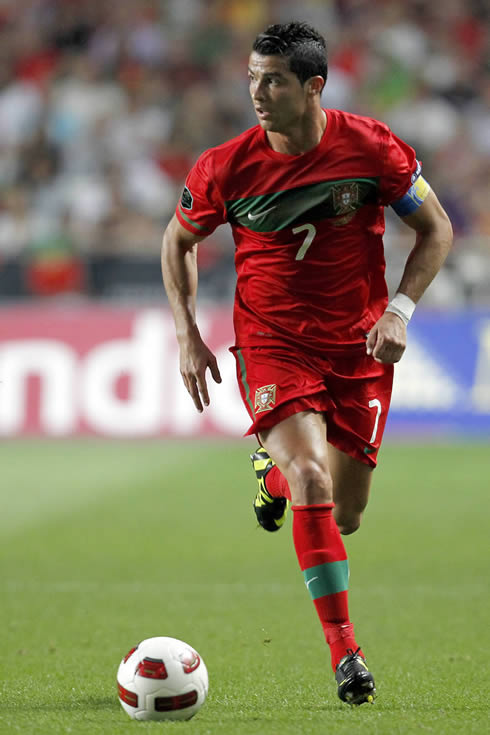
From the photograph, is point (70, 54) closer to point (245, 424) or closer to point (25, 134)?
point (25, 134)

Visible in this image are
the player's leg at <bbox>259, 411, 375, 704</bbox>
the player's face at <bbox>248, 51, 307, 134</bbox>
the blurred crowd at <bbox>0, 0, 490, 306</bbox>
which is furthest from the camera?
the blurred crowd at <bbox>0, 0, 490, 306</bbox>

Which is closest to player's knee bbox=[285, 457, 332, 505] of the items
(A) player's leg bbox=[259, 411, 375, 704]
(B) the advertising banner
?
(A) player's leg bbox=[259, 411, 375, 704]

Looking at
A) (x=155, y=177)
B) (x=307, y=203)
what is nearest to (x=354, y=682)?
(x=307, y=203)

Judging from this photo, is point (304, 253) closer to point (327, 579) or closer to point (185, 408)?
point (327, 579)

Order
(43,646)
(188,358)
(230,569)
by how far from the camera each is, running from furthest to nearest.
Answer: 1. (230,569)
2. (43,646)
3. (188,358)

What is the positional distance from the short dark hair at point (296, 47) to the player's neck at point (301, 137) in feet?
0.56

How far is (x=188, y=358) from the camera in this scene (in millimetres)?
4887

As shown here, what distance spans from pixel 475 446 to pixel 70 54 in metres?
8.82

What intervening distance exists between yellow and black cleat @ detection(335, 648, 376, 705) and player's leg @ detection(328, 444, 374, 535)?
45.0 inches

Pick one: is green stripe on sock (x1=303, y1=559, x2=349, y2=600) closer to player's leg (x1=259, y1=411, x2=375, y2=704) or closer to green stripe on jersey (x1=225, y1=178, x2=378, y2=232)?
player's leg (x1=259, y1=411, x2=375, y2=704)

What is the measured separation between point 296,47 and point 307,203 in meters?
0.60

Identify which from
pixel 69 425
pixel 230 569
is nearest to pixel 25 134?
pixel 69 425

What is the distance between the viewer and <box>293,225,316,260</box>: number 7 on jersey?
4.82 metres

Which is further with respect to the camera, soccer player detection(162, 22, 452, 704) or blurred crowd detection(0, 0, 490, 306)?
blurred crowd detection(0, 0, 490, 306)
